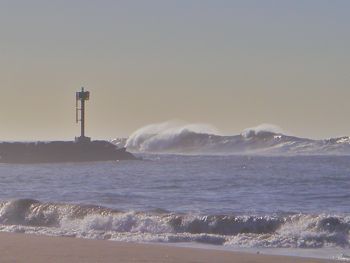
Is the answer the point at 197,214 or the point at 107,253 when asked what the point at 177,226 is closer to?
the point at 197,214

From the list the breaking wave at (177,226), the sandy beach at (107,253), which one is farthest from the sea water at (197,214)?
the sandy beach at (107,253)

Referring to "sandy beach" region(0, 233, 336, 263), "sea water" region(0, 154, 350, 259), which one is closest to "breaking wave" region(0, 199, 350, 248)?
"sea water" region(0, 154, 350, 259)

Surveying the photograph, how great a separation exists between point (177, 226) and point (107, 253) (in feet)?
22.9

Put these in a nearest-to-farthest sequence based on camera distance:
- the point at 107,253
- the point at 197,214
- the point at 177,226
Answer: the point at 107,253 < the point at 177,226 < the point at 197,214

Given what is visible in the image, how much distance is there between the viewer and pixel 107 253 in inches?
632

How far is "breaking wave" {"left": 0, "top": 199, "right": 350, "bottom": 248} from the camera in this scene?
19.9 m

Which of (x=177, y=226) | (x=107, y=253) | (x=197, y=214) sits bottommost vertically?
(x=107, y=253)

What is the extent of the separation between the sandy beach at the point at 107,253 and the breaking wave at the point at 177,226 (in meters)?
2.15

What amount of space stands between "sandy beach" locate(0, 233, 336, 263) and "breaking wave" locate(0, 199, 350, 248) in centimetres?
215

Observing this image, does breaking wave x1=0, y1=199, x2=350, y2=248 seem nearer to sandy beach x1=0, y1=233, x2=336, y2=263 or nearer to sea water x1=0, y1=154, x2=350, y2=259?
sea water x1=0, y1=154, x2=350, y2=259

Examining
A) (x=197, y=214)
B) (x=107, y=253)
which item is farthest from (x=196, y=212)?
(x=107, y=253)

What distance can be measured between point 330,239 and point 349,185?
23.0m

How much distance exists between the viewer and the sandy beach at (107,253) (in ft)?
49.7

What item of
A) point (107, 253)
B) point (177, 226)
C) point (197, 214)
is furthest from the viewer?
point (197, 214)
